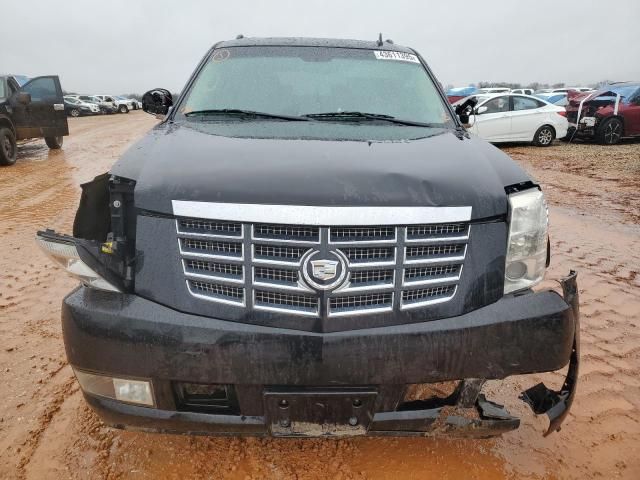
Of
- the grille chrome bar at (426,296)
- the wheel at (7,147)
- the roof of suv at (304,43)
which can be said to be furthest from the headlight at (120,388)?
the wheel at (7,147)

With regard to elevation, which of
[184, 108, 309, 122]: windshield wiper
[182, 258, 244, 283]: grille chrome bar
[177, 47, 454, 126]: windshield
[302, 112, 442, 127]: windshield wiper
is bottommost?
[182, 258, 244, 283]: grille chrome bar

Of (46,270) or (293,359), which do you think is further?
(46,270)

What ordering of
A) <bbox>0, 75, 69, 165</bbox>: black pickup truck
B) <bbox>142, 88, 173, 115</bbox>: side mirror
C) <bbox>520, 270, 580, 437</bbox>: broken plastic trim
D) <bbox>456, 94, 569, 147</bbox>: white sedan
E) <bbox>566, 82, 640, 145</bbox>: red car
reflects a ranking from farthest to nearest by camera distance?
1. <bbox>566, 82, 640, 145</bbox>: red car
2. <bbox>456, 94, 569, 147</bbox>: white sedan
3. <bbox>0, 75, 69, 165</bbox>: black pickup truck
4. <bbox>142, 88, 173, 115</bbox>: side mirror
5. <bbox>520, 270, 580, 437</bbox>: broken plastic trim

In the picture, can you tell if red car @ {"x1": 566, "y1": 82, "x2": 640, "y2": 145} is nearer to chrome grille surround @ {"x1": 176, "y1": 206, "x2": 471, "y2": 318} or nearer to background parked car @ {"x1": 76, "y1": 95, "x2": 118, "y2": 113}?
chrome grille surround @ {"x1": 176, "y1": 206, "x2": 471, "y2": 318}

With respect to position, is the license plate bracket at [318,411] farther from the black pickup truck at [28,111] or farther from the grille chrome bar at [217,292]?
the black pickup truck at [28,111]

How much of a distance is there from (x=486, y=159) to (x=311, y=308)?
1.08 metres

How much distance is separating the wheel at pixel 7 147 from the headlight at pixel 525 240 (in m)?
11.5

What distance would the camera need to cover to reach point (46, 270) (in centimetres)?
443

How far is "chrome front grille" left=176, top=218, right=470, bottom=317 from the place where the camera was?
5.55 ft

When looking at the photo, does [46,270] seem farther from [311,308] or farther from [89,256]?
[311,308]

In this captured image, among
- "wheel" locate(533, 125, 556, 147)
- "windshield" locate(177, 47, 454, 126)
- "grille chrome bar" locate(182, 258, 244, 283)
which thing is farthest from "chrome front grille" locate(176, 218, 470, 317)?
"wheel" locate(533, 125, 556, 147)

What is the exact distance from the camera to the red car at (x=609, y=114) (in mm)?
13320

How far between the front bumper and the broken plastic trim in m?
0.05

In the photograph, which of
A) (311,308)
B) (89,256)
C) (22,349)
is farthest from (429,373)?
(22,349)
